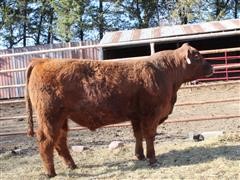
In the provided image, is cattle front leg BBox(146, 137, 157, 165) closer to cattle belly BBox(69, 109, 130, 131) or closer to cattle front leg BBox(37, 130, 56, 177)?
cattle belly BBox(69, 109, 130, 131)

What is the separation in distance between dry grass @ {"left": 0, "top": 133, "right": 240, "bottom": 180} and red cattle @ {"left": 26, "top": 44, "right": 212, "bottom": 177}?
26cm

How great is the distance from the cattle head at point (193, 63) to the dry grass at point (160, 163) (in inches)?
41.1

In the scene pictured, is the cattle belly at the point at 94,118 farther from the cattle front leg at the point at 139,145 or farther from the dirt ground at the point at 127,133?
the dirt ground at the point at 127,133

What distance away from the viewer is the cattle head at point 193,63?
19.4 feet

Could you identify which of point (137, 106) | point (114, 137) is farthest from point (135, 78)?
point (114, 137)

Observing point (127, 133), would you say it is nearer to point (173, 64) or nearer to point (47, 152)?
point (173, 64)

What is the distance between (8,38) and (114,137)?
958 inches

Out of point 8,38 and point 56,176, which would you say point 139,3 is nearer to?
point 8,38

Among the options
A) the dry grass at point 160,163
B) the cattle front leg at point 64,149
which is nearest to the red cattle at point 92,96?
the cattle front leg at point 64,149

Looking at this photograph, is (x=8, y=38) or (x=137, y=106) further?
(x=8, y=38)

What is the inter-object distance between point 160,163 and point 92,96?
1232 mm

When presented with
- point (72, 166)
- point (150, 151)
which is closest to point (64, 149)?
point (72, 166)

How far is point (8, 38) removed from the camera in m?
30.5

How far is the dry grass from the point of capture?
507 cm
